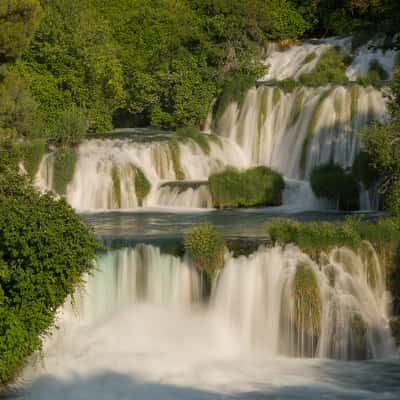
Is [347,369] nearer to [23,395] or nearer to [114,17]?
[23,395]

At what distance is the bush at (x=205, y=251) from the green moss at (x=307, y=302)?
147 cm

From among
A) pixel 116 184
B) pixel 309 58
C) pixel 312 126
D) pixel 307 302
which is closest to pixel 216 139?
pixel 312 126

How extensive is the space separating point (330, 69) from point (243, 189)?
9.11 metres

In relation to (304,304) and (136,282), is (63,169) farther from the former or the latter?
(304,304)

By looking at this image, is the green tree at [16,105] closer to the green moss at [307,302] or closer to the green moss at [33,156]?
the green moss at [33,156]

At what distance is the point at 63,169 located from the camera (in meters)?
25.7

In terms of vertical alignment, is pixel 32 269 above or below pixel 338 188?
below

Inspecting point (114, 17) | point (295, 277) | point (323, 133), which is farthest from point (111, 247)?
point (114, 17)

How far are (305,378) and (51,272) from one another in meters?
4.56

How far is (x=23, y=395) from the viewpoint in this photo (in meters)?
14.8

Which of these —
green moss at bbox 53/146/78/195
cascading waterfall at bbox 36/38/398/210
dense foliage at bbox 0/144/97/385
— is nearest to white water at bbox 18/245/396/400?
dense foliage at bbox 0/144/97/385

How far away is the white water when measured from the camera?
627 inches

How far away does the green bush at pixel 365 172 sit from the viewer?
2328cm

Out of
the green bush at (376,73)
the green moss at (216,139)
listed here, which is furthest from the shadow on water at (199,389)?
the green bush at (376,73)
